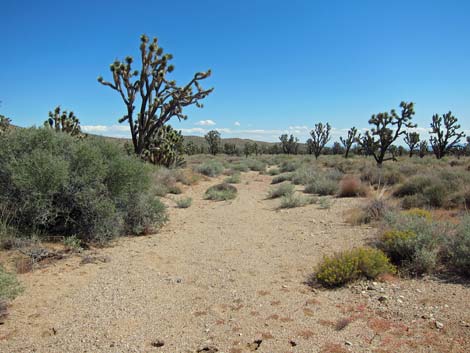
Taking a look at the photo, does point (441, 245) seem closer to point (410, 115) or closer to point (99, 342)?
point (99, 342)

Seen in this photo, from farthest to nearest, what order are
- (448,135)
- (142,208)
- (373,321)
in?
1. (448,135)
2. (142,208)
3. (373,321)

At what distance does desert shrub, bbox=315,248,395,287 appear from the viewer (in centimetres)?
468

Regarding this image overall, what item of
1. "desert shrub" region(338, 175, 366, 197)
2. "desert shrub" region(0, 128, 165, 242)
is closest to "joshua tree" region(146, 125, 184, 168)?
"desert shrub" region(0, 128, 165, 242)

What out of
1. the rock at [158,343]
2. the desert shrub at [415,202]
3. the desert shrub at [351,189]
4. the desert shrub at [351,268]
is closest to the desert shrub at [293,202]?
the desert shrub at [351,189]

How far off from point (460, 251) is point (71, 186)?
21.9 feet

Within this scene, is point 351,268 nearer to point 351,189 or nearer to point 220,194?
point 351,189

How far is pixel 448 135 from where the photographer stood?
34.3m

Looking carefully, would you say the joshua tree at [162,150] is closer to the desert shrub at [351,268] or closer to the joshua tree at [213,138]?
the desert shrub at [351,268]

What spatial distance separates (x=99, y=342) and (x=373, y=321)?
295cm

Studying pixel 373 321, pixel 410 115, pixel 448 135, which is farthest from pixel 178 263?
pixel 448 135

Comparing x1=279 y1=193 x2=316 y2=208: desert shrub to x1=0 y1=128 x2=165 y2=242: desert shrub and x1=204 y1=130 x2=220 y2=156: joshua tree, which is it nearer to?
x1=0 y1=128 x2=165 y2=242: desert shrub

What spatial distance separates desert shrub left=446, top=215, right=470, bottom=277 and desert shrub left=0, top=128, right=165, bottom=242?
6010mm

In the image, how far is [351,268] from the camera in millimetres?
4703

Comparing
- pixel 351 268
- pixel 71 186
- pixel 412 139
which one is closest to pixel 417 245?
pixel 351 268
